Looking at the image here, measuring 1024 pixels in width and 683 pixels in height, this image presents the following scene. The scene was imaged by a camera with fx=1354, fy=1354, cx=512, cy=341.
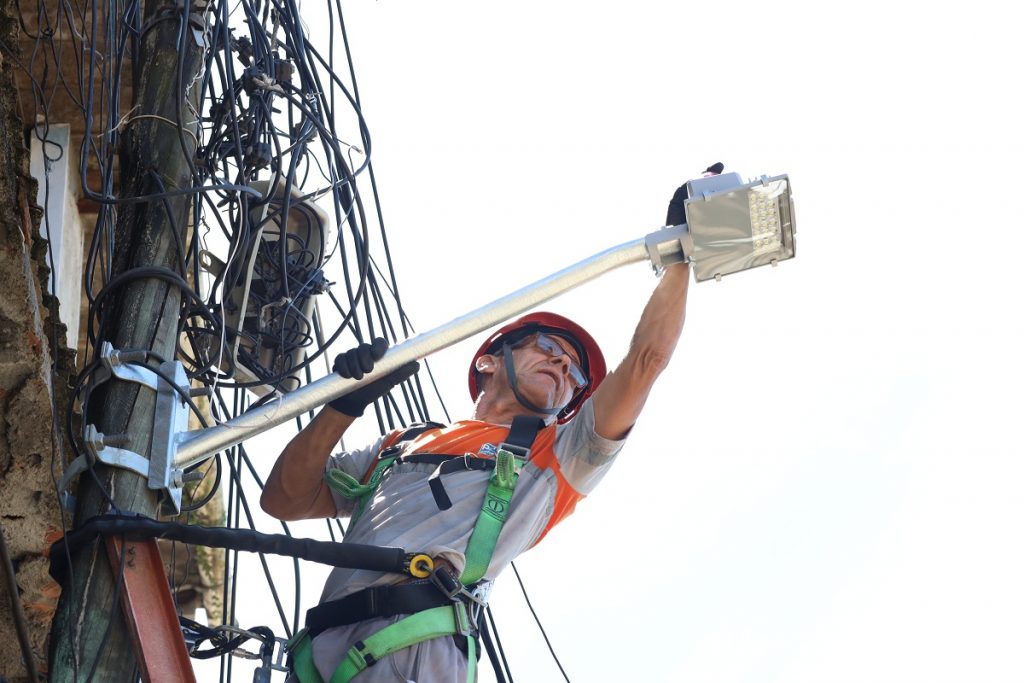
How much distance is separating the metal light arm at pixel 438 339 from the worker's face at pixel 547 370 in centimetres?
171

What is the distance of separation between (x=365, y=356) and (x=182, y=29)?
1.61 metres

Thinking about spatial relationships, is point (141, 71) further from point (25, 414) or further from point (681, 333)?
point (681, 333)

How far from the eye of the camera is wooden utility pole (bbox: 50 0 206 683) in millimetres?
3799

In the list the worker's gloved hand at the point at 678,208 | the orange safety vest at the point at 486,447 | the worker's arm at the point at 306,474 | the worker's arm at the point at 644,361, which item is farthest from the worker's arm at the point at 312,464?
the worker's gloved hand at the point at 678,208

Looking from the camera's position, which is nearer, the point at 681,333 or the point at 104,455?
the point at 104,455

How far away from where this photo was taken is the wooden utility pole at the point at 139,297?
3799mm

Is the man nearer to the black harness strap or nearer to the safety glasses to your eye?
the black harness strap

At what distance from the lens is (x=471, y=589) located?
4598 mm

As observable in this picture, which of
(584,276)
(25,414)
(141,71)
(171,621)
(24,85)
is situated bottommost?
(171,621)

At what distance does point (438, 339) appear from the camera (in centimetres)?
396

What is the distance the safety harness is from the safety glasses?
98 cm

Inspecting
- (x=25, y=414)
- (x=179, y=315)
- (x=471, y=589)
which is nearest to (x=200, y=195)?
(x=179, y=315)

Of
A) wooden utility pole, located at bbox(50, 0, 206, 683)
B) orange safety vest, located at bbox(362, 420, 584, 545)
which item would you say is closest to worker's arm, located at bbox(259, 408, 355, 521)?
orange safety vest, located at bbox(362, 420, 584, 545)

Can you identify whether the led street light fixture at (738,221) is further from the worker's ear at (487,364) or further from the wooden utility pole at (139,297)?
the worker's ear at (487,364)
